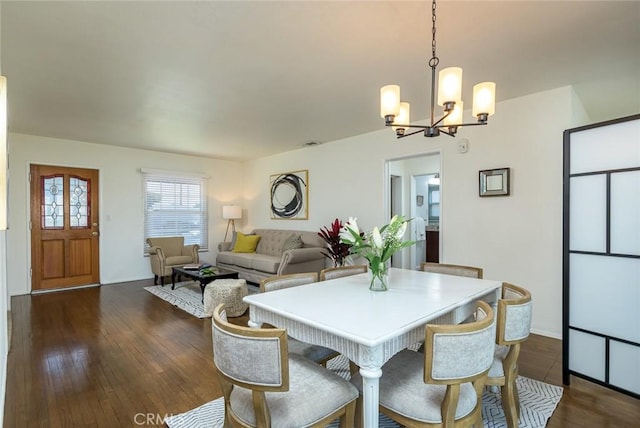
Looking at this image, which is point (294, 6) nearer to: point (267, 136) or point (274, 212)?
point (267, 136)

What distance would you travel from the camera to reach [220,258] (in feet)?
20.4

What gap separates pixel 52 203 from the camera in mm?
5211

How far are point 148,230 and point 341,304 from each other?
18.6ft

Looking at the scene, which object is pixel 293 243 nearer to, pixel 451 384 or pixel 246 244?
pixel 246 244

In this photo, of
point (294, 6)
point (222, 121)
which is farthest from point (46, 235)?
point (294, 6)

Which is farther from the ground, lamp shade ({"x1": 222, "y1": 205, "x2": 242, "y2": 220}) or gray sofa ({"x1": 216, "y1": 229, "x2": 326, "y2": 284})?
lamp shade ({"x1": 222, "y1": 205, "x2": 242, "y2": 220})

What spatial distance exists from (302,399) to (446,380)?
1.83ft

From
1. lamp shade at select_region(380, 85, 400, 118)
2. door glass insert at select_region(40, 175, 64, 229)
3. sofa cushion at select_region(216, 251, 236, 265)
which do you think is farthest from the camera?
sofa cushion at select_region(216, 251, 236, 265)

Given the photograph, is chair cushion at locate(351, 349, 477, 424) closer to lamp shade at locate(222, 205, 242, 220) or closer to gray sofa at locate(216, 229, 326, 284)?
gray sofa at locate(216, 229, 326, 284)

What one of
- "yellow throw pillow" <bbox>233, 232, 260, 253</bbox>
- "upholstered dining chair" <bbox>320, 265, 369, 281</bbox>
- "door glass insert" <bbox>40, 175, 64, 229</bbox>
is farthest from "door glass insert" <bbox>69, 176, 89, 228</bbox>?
"upholstered dining chair" <bbox>320, 265, 369, 281</bbox>

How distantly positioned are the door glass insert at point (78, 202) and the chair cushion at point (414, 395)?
5742 mm

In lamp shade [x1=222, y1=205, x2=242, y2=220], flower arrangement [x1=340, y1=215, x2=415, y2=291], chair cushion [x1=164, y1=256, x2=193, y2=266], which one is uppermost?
lamp shade [x1=222, y1=205, x2=242, y2=220]

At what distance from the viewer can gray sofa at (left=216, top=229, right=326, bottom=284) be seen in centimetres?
491

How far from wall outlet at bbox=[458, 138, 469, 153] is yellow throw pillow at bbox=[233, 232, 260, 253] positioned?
393 cm
